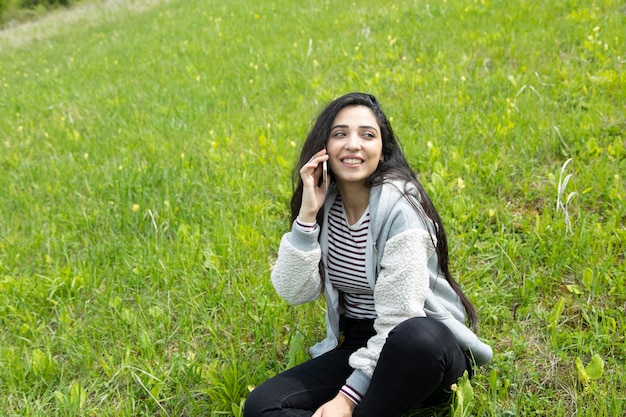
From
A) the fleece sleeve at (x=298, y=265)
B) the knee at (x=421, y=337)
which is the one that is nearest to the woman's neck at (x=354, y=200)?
the fleece sleeve at (x=298, y=265)

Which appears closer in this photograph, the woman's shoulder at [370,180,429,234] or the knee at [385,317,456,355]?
the knee at [385,317,456,355]

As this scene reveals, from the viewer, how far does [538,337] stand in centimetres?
258

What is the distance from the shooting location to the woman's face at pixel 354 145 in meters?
2.22

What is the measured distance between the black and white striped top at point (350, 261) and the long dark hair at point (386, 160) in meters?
0.09

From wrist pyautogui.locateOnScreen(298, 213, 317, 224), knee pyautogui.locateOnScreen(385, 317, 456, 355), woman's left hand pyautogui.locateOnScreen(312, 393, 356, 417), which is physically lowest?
woman's left hand pyautogui.locateOnScreen(312, 393, 356, 417)

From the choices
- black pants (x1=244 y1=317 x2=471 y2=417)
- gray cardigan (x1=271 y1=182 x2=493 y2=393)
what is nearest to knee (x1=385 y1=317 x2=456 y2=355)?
black pants (x1=244 y1=317 x2=471 y2=417)

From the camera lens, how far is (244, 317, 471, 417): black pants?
6.27ft

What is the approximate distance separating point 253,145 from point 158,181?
32.7 inches

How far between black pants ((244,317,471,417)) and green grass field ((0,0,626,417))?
355 millimetres

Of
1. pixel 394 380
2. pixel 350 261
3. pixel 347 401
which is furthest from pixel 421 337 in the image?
pixel 350 261

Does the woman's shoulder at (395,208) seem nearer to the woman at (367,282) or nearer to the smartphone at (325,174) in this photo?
the woman at (367,282)

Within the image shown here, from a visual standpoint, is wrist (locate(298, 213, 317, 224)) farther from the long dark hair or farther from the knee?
the knee

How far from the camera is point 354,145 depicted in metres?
2.21

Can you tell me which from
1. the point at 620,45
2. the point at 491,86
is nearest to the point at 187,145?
the point at 491,86
